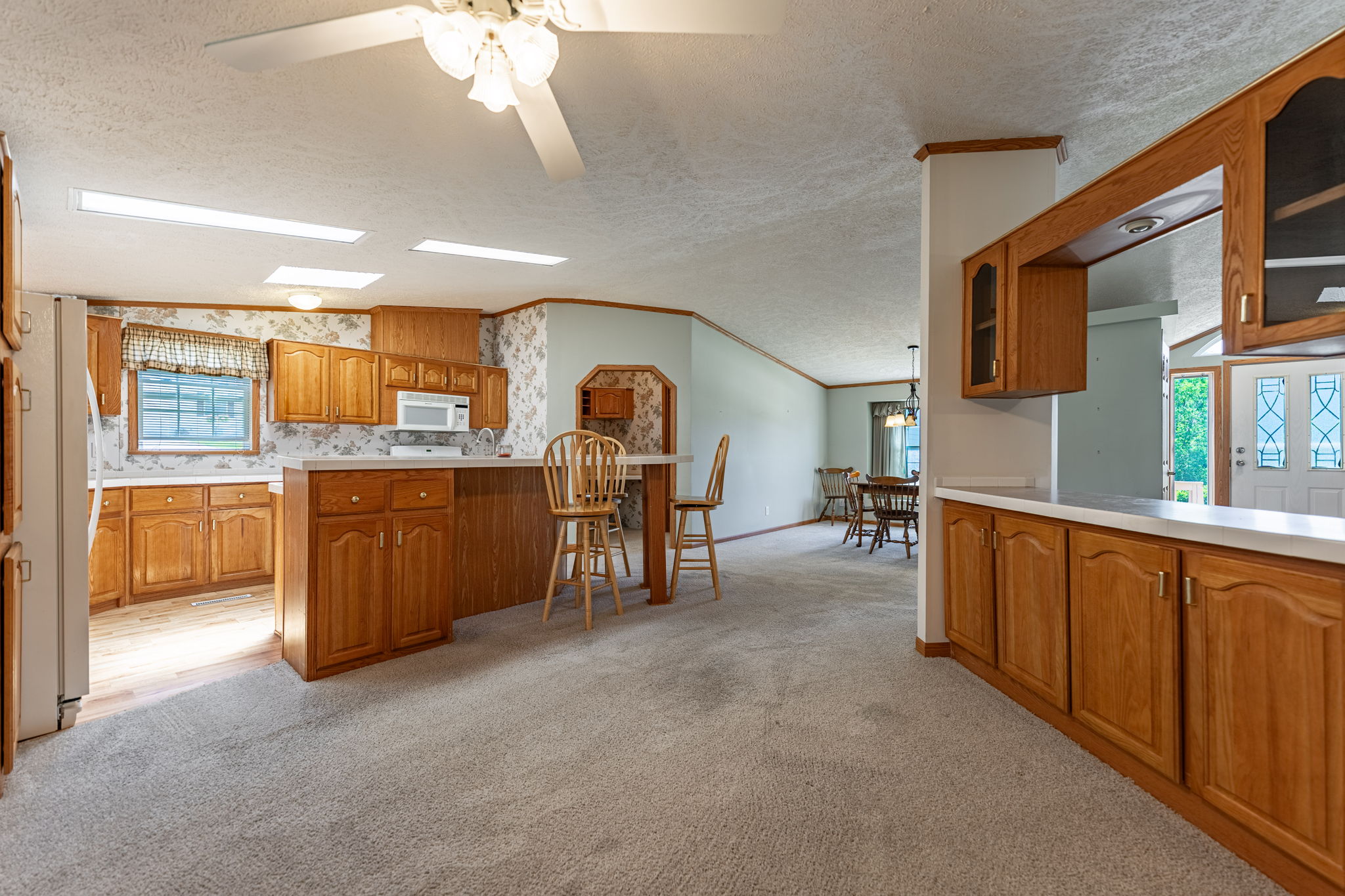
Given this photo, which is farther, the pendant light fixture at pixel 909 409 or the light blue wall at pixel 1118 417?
the pendant light fixture at pixel 909 409

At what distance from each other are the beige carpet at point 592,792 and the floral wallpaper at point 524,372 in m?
3.59

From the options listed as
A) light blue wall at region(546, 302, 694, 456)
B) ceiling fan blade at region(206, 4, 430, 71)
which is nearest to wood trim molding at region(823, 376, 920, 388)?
light blue wall at region(546, 302, 694, 456)

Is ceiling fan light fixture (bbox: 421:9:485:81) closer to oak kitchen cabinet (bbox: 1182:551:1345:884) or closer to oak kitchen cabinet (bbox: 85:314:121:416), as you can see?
oak kitchen cabinet (bbox: 1182:551:1345:884)

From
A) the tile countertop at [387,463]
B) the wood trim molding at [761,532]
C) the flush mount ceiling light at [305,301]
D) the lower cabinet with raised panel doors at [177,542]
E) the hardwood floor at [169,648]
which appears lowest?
the wood trim molding at [761,532]

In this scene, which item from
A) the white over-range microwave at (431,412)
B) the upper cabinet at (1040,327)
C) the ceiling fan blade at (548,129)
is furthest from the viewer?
the white over-range microwave at (431,412)

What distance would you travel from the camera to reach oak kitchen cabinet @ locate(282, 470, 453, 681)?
8.53 ft

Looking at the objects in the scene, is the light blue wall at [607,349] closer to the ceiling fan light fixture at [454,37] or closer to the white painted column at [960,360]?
the white painted column at [960,360]

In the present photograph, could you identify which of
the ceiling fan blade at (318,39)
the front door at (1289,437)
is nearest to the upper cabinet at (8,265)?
the ceiling fan blade at (318,39)

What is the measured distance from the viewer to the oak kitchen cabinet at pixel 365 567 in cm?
260

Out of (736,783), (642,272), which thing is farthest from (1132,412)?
(736,783)

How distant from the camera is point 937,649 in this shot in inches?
115

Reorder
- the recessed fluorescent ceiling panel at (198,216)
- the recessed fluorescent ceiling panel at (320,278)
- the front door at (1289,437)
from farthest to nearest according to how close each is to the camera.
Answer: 1. the front door at (1289,437)
2. the recessed fluorescent ceiling panel at (320,278)
3. the recessed fluorescent ceiling panel at (198,216)

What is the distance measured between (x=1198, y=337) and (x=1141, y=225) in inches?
266

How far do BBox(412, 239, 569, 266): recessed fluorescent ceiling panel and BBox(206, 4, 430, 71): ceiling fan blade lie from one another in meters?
2.54
